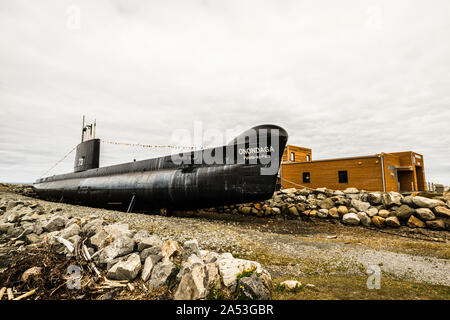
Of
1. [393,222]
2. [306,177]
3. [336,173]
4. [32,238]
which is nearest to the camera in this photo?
[32,238]

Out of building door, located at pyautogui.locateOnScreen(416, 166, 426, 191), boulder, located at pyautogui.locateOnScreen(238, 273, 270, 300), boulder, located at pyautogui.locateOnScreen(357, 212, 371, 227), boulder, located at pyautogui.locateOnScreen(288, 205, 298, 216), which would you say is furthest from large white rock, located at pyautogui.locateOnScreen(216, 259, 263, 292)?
building door, located at pyautogui.locateOnScreen(416, 166, 426, 191)

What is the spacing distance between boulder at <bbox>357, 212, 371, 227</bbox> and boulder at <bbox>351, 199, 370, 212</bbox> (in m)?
0.57

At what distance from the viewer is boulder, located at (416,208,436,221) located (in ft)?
31.1

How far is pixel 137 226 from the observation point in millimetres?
8148

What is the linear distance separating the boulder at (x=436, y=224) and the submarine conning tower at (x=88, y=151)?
911 inches

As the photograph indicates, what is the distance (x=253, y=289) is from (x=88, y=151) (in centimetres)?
2286

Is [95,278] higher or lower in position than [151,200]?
lower

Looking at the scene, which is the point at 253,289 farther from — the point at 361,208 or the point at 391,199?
the point at 391,199

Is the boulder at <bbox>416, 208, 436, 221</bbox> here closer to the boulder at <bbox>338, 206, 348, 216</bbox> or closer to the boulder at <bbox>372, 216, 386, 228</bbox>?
the boulder at <bbox>372, 216, 386, 228</bbox>

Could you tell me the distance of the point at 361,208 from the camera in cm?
1130

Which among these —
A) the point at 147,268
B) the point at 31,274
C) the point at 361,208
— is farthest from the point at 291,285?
the point at 361,208
